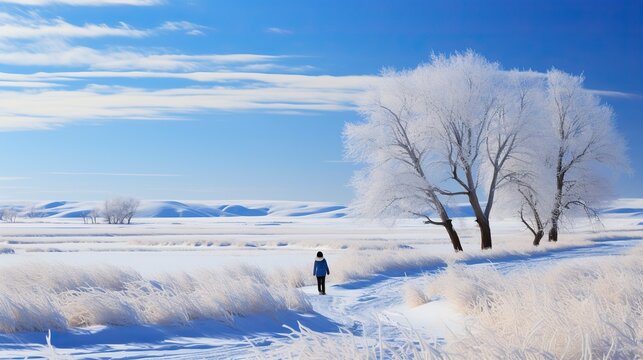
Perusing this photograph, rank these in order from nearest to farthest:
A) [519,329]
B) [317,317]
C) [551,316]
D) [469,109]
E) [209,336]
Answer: [551,316], [519,329], [209,336], [317,317], [469,109]

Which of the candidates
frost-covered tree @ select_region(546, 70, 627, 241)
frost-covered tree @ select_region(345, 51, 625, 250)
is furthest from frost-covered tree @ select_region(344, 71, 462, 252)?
frost-covered tree @ select_region(546, 70, 627, 241)

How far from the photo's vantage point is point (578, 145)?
39.8m

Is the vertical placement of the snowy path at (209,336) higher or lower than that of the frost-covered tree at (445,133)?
lower

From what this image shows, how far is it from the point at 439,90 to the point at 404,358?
27279mm

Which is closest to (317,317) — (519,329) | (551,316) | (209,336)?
(209,336)

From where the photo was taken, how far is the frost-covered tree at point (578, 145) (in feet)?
130

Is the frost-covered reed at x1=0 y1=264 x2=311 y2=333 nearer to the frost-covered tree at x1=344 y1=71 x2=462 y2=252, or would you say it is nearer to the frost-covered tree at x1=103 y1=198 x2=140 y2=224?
the frost-covered tree at x1=344 y1=71 x2=462 y2=252

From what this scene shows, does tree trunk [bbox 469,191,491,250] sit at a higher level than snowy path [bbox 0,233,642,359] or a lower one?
higher

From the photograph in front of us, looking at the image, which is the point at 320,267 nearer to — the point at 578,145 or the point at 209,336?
the point at 209,336

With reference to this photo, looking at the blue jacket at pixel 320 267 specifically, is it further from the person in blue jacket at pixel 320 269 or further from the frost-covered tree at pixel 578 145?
the frost-covered tree at pixel 578 145

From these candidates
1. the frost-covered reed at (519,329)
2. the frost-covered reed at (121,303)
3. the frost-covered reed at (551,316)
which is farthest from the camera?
the frost-covered reed at (121,303)

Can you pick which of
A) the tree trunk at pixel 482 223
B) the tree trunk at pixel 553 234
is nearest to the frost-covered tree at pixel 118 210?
the tree trunk at pixel 553 234

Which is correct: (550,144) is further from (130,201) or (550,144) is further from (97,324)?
(130,201)

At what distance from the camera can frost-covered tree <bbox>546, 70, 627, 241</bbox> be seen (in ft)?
130
